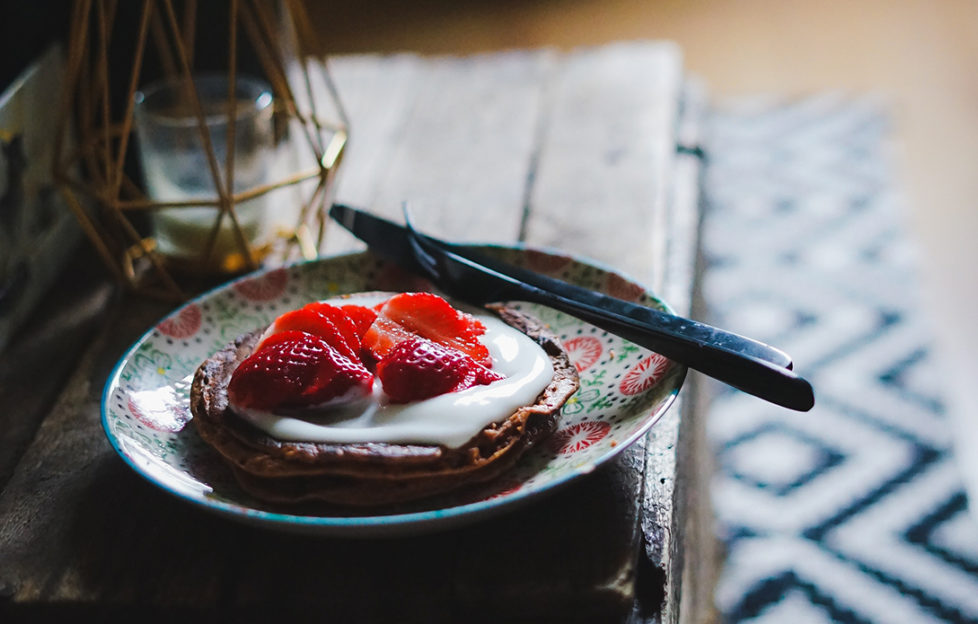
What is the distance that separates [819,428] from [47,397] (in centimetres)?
110

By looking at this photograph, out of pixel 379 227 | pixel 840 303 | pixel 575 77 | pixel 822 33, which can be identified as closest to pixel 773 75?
pixel 822 33

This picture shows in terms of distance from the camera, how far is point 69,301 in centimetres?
93

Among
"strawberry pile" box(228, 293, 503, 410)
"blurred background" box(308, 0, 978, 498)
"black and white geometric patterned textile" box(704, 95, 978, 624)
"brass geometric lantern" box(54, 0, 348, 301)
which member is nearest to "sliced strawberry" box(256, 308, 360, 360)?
"strawberry pile" box(228, 293, 503, 410)

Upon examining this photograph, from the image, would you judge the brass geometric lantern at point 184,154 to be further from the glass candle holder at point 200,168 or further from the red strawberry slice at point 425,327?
the red strawberry slice at point 425,327

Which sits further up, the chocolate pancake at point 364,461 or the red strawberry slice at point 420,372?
the red strawberry slice at point 420,372

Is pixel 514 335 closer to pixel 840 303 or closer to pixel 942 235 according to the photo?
pixel 840 303

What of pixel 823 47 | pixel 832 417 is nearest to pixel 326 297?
pixel 832 417

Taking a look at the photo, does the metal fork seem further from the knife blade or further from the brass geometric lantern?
the brass geometric lantern

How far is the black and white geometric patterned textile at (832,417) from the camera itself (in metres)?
1.20

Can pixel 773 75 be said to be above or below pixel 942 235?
above

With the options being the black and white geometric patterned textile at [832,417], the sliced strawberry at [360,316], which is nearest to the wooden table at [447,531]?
the sliced strawberry at [360,316]

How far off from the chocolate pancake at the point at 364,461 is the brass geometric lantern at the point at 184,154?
1.04ft

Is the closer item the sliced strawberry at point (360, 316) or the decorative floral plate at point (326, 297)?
the decorative floral plate at point (326, 297)

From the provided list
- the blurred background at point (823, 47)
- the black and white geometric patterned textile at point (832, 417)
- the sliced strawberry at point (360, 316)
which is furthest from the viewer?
the blurred background at point (823, 47)
